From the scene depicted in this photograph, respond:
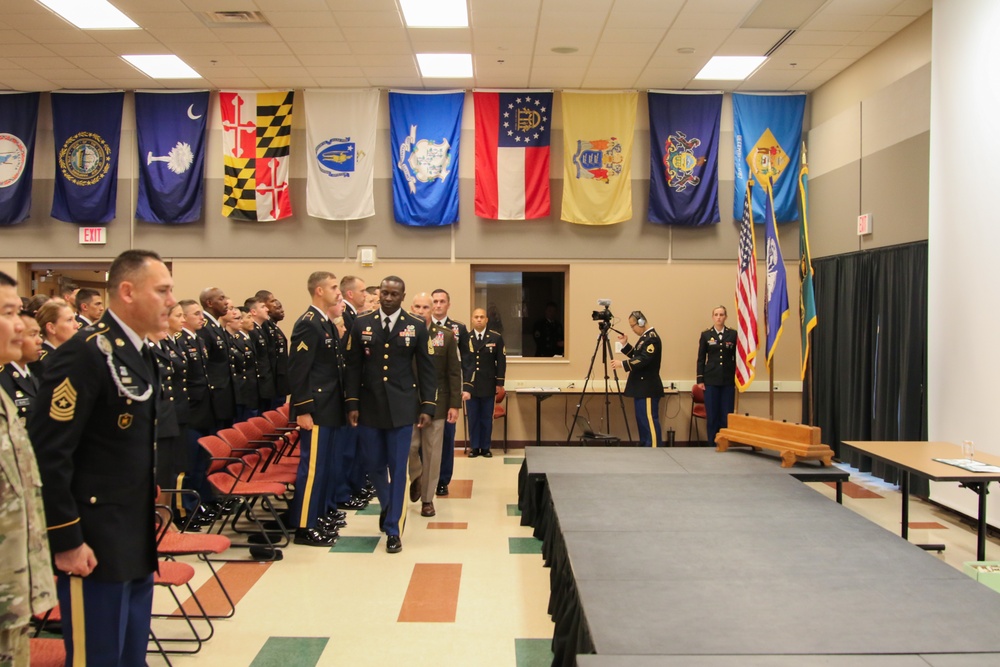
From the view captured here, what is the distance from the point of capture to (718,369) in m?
8.39

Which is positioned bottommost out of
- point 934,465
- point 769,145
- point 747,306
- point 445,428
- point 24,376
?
point 445,428

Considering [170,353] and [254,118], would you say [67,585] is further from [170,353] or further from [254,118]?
[254,118]

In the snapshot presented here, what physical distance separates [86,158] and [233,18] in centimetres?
347

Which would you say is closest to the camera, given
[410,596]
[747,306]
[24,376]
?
[24,376]

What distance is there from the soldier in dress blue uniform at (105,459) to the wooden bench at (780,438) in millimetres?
4413

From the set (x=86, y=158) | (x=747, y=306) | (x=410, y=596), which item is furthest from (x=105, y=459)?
(x=86, y=158)

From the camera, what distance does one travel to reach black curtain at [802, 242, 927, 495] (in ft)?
22.0

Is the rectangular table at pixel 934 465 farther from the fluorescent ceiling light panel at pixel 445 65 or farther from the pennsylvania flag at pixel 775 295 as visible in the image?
the fluorescent ceiling light panel at pixel 445 65

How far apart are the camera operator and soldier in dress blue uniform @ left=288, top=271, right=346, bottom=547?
3.97m

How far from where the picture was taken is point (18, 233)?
30.5 ft

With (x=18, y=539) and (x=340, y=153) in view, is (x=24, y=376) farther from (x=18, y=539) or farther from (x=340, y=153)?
(x=340, y=153)

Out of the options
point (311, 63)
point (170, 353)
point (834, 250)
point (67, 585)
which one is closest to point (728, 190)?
A: point (834, 250)

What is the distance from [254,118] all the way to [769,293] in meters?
6.42

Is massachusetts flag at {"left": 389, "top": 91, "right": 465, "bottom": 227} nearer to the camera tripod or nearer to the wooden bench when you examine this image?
the camera tripod
